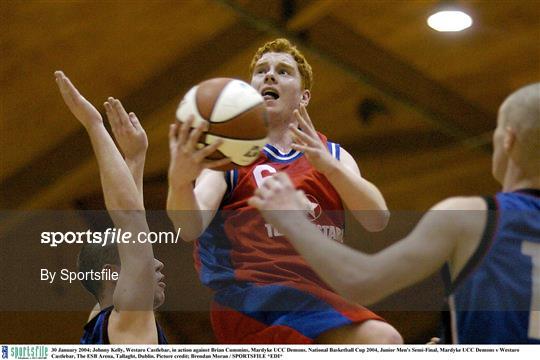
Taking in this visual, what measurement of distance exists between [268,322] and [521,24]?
15.2 feet

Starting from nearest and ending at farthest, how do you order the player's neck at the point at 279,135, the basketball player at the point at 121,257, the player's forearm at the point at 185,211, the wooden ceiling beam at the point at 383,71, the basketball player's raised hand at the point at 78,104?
the player's forearm at the point at 185,211
the basketball player at the point at 121,257
the basketball player's raised hand at the point at 78,104
the player's neck at the point at 279,135
the wooden ceiling beam at the point at 383,71

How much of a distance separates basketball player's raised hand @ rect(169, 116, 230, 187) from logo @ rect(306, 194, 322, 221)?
767 millimetres

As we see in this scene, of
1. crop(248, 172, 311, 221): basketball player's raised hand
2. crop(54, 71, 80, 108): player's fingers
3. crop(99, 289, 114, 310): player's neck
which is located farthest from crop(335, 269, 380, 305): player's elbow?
crop(54, 71, 80, 108): player's fingers

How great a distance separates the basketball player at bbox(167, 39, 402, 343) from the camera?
12.8 feet

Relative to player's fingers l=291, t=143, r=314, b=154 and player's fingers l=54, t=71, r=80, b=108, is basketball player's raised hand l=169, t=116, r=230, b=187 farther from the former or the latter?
player's fingers l=54, t=71, r=80, b=108

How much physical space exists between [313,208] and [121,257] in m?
0.84

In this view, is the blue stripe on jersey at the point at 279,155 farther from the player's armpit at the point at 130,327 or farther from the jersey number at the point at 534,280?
the jersey number at the point at 534,280

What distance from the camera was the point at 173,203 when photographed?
3738 mm

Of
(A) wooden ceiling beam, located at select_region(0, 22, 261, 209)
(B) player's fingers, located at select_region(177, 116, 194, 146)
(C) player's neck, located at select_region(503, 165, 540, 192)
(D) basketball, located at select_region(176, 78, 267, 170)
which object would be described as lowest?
Result: (C) player's neck, located at select_region(503, 165, 540, 192)

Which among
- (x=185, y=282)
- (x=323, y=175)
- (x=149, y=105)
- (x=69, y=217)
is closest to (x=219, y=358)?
(x=323, y=175)

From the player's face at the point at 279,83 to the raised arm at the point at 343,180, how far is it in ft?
1.41

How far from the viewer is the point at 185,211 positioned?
3.81 meters

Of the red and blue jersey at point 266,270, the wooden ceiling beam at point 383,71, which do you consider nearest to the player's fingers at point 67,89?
the red and blue jersey at point 266,270

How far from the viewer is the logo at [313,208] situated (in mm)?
4230
